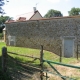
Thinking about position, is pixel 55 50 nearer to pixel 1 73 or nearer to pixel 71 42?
pixel 71 42

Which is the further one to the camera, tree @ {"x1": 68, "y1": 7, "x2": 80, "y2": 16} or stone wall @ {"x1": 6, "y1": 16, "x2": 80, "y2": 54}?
tree @ {"x1": 68, "y1": 7, "x2": 80, "y2": 16}

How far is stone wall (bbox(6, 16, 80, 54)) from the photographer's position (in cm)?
1882

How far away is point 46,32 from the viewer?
21.1 m

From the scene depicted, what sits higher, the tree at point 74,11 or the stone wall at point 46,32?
the tree at point 74,11

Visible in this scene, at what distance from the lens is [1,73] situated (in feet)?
25.1

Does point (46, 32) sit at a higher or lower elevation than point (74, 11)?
lower

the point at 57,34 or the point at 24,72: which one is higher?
the point at 57,34

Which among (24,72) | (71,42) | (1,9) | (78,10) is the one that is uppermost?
(78,10)

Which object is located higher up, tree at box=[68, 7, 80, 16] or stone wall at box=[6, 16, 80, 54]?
tree at box=[68, 7, 80, 16]

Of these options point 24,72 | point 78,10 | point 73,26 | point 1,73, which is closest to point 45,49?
point 73,26

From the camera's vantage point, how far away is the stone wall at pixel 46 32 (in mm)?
18820

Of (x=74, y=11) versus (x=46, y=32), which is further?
(x=74, y=11)

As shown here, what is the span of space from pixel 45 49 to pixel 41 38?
4.43 ft

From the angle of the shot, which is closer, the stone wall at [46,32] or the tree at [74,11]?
the stone wall at [46,32]
